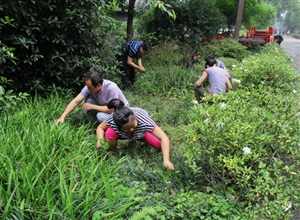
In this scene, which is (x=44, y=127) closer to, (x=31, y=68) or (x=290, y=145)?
(x=31, y=68)

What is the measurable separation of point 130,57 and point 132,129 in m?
3.20

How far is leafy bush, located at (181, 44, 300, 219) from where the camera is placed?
7.38 ft

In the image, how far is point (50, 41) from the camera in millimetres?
4652

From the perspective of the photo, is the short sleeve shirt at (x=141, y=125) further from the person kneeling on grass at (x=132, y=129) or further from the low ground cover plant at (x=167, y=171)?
the low ground cover plant at (x=167, y=171)

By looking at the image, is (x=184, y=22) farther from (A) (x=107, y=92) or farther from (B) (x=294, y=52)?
(B) (x=294, y=52)

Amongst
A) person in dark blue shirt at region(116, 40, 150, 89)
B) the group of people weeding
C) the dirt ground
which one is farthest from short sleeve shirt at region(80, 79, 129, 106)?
the dirt ground

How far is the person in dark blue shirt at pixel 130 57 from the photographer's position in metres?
5.79

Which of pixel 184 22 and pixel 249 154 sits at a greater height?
pixel 184 22

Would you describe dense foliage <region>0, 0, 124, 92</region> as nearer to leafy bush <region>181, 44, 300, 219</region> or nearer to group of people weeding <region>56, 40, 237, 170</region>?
group of people weeding <region>56, 40, 237, 170</region>

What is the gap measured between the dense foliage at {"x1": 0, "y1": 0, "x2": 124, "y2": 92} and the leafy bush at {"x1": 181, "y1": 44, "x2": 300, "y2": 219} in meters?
2.71

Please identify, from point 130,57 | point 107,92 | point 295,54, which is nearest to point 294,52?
point 295,54

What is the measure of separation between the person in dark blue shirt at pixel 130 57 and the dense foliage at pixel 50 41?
0.80 m

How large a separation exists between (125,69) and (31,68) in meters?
1.98

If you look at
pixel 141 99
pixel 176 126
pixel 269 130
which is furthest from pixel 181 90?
pixel 269 130
